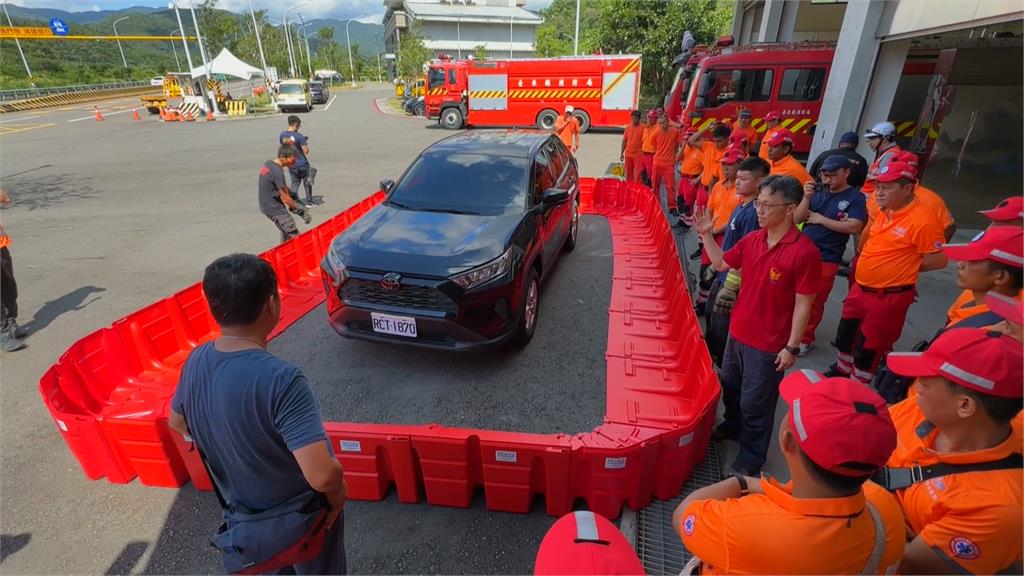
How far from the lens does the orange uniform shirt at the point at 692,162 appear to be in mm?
7291

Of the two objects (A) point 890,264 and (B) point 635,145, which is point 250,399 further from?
(B) point 635,145

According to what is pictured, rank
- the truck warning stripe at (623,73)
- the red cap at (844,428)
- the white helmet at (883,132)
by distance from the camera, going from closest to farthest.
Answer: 1. the red cap at (844,428)
2. the white helmet at (883,132)
3. the truck warning stripe at (623,73)

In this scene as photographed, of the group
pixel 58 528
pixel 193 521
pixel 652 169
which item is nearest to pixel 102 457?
pixel 58 528

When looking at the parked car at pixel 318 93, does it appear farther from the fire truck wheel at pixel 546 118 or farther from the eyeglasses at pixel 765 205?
the eyeglasses at pixel 765 205

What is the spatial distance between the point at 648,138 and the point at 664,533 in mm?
7898

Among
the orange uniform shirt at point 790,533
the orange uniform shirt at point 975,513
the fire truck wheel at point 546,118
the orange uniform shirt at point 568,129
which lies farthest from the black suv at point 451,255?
the fire truck wheel at point 546,118

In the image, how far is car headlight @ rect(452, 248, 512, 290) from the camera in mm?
3631

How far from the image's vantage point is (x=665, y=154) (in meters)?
8.42

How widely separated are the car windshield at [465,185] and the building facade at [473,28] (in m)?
56.2

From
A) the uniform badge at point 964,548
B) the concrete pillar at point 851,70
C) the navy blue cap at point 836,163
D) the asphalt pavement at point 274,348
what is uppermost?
the concrete pillar at point 851,70

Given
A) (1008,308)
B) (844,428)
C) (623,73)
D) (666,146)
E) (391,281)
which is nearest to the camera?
(844,428)

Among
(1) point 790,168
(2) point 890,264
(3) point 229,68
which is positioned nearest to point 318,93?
(3) point 229,68

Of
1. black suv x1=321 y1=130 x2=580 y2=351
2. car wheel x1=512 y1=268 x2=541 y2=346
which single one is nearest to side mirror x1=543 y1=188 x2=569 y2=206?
black suv x1=321 y1=130 x2=580 y2=351

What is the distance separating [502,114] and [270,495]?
20.7 m
